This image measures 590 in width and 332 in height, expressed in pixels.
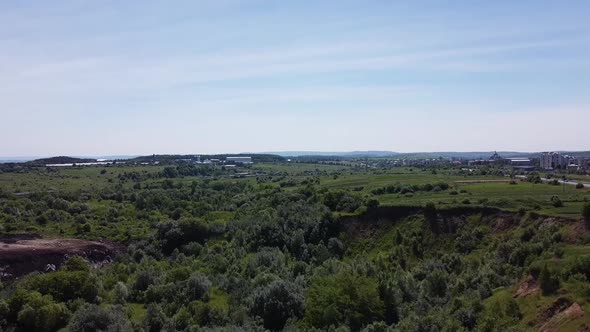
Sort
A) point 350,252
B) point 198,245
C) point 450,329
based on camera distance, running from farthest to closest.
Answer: point 198,245 < point 350,252 < point 450,329

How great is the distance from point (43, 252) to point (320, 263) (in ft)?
123

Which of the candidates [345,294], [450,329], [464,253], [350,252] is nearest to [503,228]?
[464,253]

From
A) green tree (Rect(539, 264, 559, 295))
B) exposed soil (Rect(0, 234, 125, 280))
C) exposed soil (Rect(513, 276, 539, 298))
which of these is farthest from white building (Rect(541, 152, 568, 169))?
green tree (Rect(539, 264, 559, 295))

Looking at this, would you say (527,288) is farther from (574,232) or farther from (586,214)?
(586,214)

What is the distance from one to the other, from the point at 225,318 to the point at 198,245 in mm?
30770

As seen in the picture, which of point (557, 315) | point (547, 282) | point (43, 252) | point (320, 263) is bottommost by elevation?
point (320, 263)

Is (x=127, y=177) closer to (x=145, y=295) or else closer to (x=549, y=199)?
(x=145, y=295)

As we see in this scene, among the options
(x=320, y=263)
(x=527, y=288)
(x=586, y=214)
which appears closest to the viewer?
(x=527, y=288)

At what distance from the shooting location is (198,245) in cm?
7656

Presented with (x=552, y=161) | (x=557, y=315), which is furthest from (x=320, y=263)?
(x=552, y=161)

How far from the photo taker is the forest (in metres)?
39.0

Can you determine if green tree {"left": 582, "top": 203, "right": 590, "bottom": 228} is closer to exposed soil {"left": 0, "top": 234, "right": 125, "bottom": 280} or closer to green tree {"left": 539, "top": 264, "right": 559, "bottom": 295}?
green tree {"left": 539, "top": 264, "right": 559, "bottom": 295}

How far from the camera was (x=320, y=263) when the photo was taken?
220ft

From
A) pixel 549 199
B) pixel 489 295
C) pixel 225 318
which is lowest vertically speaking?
pixel 225 318
